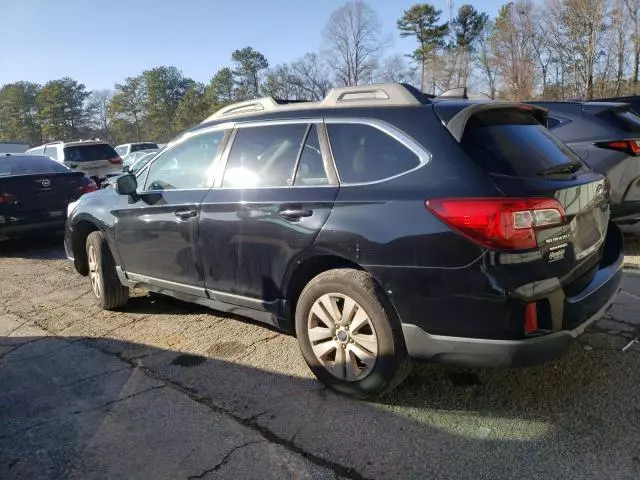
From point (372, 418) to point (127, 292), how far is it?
314cm

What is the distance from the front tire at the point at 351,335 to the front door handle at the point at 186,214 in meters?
1.16

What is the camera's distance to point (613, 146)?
16.9ft

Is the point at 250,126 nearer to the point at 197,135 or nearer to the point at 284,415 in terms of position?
the point at 197,135

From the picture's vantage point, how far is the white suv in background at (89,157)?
15.3 m

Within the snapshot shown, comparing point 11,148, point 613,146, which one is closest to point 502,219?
point 613,146

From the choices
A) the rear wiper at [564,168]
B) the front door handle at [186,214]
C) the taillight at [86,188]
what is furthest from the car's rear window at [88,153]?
the rear wiper at [564,168]

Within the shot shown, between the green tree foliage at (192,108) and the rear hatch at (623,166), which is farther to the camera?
the green tree foliage at (192,108)

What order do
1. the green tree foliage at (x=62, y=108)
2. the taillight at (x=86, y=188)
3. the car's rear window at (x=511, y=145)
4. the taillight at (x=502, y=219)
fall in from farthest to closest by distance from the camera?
the green tree foliage at (x=62, y=108) < the taillight at (x=86, y=188) < the car's rear window at (x=511, y=145) < the taillight at (x=502, y=219)

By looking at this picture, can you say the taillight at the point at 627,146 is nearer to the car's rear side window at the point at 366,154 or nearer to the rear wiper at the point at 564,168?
the rear wiper at the point at 564,168

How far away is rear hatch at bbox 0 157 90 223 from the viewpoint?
7574 mm

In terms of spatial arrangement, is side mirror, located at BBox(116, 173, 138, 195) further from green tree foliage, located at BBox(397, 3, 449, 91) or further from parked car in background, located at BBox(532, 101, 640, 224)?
green tree foliage, located at BBox(397, 3, 449, 91)

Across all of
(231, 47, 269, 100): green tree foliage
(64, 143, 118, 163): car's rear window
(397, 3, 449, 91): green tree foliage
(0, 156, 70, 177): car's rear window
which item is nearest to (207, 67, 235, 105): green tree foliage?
(231, 47, 269, 100): green tree foliage

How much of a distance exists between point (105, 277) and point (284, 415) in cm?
276

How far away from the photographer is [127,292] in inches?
194
